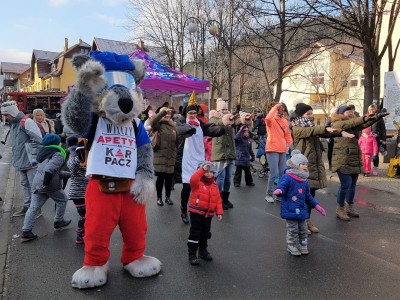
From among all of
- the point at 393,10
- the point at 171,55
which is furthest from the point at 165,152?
the point at 171,55

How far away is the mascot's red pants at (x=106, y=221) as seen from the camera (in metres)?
3.40

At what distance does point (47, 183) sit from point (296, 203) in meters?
3.18

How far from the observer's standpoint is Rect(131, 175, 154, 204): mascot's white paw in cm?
353

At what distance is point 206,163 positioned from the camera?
13.7 ft

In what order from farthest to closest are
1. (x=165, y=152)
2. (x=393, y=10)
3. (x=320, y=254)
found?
(x=393, y=10)
(x=165, y=152)
(x=320, y=254)

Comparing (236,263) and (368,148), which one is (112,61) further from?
(368,148)

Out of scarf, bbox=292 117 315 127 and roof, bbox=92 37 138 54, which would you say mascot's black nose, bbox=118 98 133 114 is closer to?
scarf, bbox=292 117 315 127

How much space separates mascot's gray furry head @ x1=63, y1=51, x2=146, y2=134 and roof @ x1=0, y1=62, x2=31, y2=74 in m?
102

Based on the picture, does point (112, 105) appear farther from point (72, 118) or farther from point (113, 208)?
point (113, 208)

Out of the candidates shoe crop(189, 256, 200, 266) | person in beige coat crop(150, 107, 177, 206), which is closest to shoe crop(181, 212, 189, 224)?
person in beige coat crop(150, 107, 177, 206)

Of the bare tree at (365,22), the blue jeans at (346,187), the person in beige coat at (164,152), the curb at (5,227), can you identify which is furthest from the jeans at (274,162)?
the bare tree at (365,22)

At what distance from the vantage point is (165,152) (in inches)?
259

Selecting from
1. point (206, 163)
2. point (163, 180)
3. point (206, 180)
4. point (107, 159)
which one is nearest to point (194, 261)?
point (206, 180)

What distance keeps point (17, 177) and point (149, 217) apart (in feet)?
17.5
